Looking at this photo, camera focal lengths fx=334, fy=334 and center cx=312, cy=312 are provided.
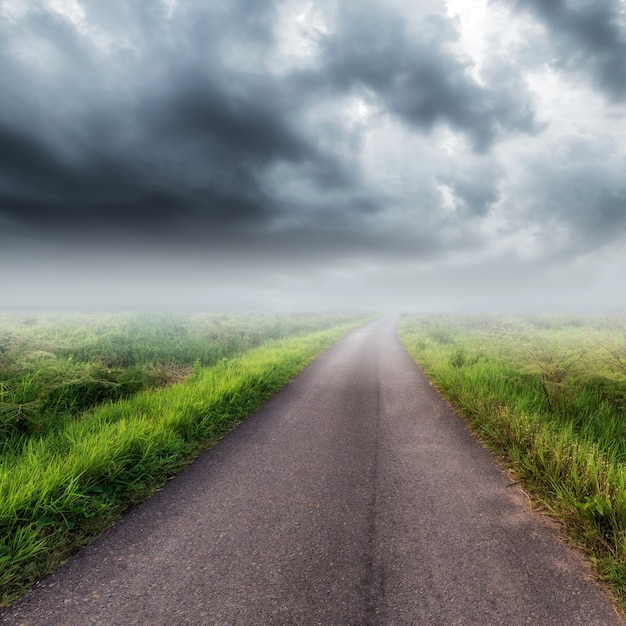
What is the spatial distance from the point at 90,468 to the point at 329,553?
9.56 feet

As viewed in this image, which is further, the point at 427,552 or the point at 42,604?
the point at 427,552

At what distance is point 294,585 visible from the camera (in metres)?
2.64

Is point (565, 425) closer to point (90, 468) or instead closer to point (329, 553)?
point (329, 553)

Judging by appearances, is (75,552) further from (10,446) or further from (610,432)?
(610,432)

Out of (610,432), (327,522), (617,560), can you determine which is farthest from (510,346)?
(327,522)

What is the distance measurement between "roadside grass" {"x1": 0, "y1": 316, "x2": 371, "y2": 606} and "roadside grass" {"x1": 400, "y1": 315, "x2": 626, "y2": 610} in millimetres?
4582

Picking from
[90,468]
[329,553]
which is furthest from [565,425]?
[90,468]

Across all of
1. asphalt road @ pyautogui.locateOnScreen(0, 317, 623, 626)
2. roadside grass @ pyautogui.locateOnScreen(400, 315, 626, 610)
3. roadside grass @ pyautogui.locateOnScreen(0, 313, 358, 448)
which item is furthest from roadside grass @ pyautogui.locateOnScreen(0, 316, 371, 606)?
roadside grass @ pyautogui.locateOnScreen(400, 315, 626, 610)

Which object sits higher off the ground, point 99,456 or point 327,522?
point 99,456

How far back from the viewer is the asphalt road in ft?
7.89

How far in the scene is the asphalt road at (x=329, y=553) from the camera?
7.89 ft

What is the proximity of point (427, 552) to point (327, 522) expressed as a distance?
100 cm

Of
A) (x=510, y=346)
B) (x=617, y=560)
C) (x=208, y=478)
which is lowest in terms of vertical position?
(x=208, y=478)

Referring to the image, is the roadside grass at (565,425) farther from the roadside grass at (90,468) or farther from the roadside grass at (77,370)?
the roadside grass at (77,370)
